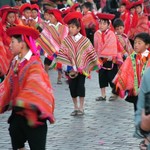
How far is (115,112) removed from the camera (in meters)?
11.1

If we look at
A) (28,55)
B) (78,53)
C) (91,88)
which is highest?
(28,55)

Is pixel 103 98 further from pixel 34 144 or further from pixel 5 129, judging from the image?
pixel 34 144

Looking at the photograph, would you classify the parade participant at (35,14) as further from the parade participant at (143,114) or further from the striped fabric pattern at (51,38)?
Answer: the parade participant at (143,114)

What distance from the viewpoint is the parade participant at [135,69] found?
916cm

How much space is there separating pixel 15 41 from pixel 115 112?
14.9 feet

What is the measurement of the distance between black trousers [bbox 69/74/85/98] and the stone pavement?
0.34m

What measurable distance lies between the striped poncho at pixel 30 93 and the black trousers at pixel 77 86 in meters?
4.03

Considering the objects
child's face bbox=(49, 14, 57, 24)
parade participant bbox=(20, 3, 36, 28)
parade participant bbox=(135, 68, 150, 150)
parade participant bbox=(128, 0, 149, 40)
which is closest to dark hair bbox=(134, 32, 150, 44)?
parade participant bbox=(135, 68, 150, 150)

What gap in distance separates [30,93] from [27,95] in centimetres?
4

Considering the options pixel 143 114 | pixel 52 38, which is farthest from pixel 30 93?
pixel 52 38

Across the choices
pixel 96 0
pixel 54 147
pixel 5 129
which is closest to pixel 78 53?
pixel 5 129

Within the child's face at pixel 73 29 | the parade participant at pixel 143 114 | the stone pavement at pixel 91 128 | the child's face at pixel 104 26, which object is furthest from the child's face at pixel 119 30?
the parade participant at pixel 143 114

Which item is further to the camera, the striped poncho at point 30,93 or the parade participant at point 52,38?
the parade participant at point 52,38

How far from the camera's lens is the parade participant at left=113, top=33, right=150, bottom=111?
361 inches
